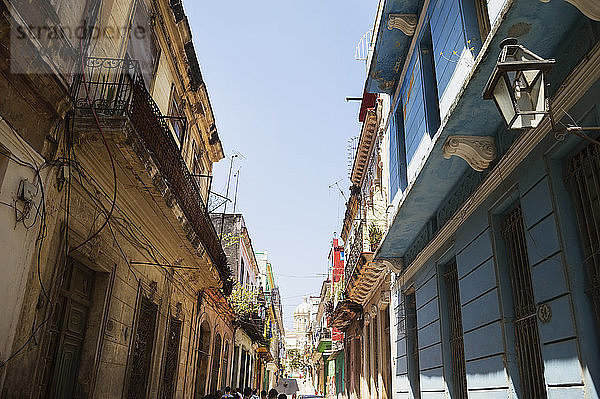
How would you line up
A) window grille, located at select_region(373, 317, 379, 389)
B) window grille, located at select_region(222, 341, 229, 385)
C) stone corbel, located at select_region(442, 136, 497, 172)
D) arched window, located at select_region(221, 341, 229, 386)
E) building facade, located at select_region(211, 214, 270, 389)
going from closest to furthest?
1. stone corbel, located at select_region(442, 136, 497, 172)
2. window grille, located at select_region(373, 317, 379, 389)
3. arched window, located at select_region(221, 341, 229, 386)
4. window grille, located at select_region(222, 341, 229, 385)
5. building facade, located at select_region(211, 214, 270, 389)

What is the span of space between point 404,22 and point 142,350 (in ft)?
23.9

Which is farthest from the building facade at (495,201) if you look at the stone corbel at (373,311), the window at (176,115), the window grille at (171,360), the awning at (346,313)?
the awning at (346,313)

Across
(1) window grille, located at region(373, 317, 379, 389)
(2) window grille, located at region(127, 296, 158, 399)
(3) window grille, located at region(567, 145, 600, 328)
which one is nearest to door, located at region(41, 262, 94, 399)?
(2) window grille, located at region(127, 296, 158, 399)

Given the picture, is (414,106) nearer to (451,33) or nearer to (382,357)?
(451,33)

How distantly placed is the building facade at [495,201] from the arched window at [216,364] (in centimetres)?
822

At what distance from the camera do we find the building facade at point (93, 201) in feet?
13.7

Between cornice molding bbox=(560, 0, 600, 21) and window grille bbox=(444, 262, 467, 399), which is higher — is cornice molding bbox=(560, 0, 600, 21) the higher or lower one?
the higher one

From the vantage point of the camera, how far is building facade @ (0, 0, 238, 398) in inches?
164

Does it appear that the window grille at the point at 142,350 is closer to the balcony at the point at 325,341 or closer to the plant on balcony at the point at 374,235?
the plant on balcony at the point at 374,235

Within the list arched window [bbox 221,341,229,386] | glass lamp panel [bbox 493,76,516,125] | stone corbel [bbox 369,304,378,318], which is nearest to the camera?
glass lamp panel [bbox 493,76,516,125]

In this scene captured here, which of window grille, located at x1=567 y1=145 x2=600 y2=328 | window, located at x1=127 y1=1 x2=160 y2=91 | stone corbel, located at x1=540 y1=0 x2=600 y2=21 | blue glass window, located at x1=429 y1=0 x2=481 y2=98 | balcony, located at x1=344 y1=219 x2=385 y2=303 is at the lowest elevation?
window grille, located at x1=567 y1=145 x2=600 y2=328

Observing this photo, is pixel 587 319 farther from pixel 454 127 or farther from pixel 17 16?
pixel 17 16

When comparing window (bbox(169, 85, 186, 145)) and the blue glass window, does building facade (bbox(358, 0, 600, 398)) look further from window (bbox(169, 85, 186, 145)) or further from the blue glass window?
window (bbox(169, 85, 186, 145))

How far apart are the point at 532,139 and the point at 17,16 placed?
4.60 m
